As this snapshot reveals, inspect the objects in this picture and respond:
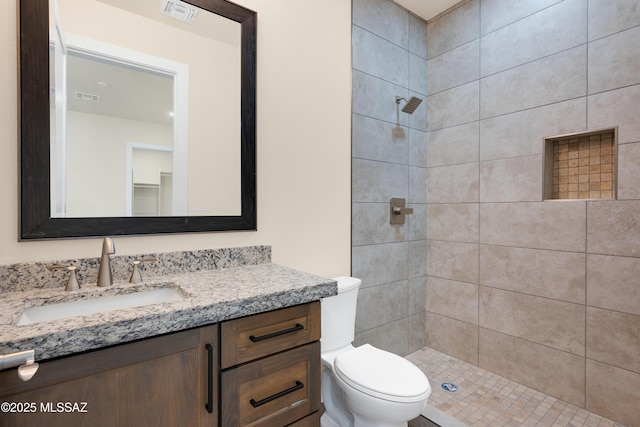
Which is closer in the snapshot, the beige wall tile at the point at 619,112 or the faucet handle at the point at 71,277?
the faucet handle at the point at 71,277

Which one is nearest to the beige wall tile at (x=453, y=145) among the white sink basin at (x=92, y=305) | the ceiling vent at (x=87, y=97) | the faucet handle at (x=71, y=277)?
the white sink basin at (x=92, y=305)

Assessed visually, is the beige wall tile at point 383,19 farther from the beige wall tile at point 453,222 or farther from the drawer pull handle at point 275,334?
the drawer pull handle at point 275,334

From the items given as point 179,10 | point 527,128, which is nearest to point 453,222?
point 527,128

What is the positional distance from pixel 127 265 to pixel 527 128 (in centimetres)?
237

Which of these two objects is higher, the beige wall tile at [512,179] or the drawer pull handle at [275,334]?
the beige wall tile at [512,179]

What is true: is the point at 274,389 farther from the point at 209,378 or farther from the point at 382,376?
the point at 382,376

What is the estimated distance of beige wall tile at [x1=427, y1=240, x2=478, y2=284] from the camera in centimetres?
232

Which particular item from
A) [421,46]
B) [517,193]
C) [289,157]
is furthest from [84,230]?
[421,46]

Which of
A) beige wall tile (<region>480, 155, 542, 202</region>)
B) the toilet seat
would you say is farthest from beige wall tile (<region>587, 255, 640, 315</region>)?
the toilet seat

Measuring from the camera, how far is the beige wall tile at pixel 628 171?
64.3 inches

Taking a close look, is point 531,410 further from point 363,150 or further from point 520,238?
point 363,150

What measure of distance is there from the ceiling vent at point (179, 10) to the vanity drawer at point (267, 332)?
134 centimetres

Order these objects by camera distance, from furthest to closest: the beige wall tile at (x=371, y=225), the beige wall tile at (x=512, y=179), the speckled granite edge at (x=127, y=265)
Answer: the beige wall tile at (x=371, y=225)
the beige wall tile at (x=512, y=179)
the speckled granite edge at (x=127, y=265)

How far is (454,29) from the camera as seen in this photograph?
2.42 meters
